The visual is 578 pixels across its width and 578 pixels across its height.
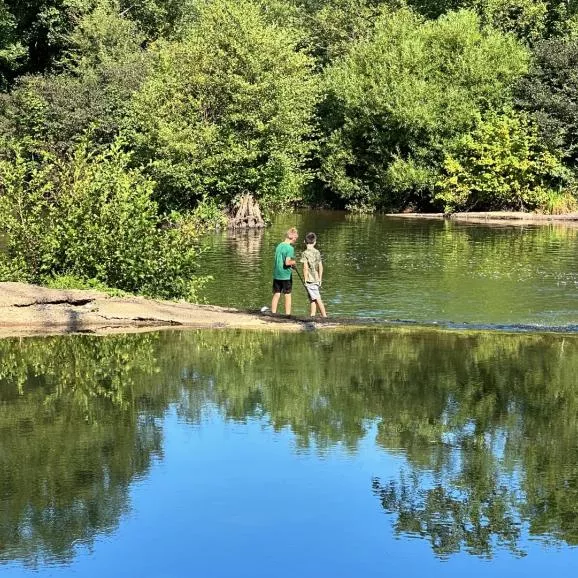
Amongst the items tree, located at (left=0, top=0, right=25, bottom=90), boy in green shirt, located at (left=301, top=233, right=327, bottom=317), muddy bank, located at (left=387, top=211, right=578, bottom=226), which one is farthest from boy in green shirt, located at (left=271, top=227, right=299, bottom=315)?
tree, located at (left=0, top=0, right=25, bottom=90)

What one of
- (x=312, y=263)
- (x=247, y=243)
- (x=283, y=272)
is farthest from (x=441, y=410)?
(x=247, y=243)

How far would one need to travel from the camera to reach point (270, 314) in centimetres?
1889

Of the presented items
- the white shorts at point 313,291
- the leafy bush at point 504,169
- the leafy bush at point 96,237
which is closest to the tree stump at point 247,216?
the leafy bush at point 504,169

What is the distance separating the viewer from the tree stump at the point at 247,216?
4191 cm

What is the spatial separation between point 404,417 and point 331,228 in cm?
3189

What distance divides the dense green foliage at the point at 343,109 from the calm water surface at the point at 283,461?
27.4m

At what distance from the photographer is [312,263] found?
749 inches

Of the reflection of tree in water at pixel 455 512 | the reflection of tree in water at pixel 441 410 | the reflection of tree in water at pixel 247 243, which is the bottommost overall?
the reflection of tree in water at pixel 455 512

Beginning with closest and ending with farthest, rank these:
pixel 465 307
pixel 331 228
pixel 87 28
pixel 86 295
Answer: pixel 86 295 → pixel 465 307 → pixel 331 228 → pixel 87 28

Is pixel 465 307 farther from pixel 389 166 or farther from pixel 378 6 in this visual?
pixel 378 6

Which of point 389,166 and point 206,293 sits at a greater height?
point 389,166

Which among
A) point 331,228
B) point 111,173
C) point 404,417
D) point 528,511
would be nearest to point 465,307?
point 111,173

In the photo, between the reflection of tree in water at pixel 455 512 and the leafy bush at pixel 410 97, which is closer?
the reflection of tree in water at pixel 455 512

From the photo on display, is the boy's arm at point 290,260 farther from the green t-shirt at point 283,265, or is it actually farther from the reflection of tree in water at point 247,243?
the reflection of tree in water at point 247,243
